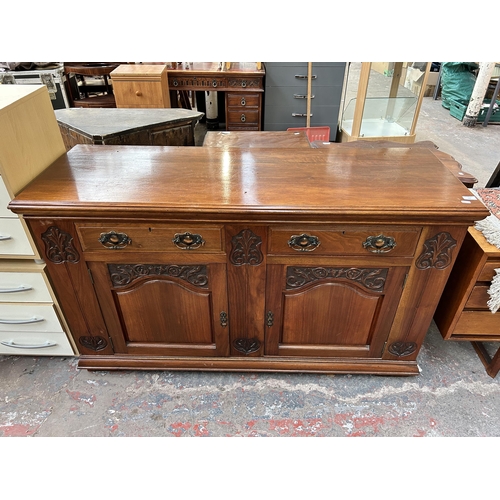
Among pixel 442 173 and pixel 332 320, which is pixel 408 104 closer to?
pixel 442 173

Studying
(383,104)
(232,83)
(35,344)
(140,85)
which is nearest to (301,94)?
(232,83)

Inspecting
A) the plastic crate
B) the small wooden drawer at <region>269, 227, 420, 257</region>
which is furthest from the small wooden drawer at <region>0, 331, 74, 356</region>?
the plastic crate

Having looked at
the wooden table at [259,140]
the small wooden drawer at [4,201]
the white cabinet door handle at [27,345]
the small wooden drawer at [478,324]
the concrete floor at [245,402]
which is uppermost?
the small wooden drawer at [4,201]

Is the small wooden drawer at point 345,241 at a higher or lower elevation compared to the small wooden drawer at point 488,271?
higher

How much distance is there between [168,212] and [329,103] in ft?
10.5

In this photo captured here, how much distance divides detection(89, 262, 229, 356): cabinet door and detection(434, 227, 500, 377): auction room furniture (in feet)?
3.06

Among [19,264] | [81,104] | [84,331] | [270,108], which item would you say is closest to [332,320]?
[84,331]

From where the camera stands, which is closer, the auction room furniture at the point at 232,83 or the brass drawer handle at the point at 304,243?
the brass drawer handle at the point at 304,243

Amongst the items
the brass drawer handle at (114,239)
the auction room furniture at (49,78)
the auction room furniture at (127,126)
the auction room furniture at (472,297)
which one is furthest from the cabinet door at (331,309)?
the auction room furniture at (49,78)

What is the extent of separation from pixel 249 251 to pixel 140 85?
2.73 metres

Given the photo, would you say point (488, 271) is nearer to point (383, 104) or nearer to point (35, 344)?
point (35, 344)

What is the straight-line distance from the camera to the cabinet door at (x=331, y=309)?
131 centimetres

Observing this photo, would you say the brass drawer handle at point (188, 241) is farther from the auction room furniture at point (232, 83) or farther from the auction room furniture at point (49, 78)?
the auction room furniture at point (49, 78)

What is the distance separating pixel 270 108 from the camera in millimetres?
3789
